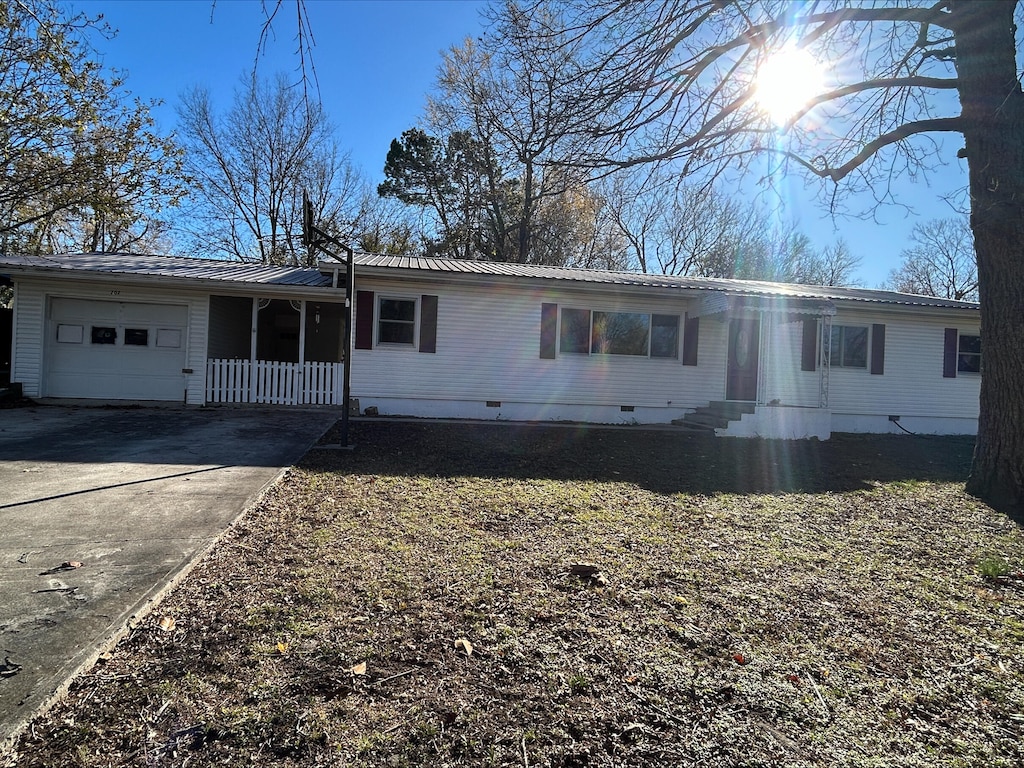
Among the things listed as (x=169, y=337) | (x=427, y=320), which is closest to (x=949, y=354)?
(x=427, y=320)

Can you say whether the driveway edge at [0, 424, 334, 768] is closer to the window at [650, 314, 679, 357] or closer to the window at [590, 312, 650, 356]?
the window at [590, 312, 650, 356]

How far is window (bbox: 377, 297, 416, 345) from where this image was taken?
10.7m

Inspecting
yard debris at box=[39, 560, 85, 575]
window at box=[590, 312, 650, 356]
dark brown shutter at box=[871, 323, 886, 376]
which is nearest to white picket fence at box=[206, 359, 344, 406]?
window at box=[590, 312, 650, 356]

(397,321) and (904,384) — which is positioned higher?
(397,321)

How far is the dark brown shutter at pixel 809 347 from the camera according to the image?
11.4 m

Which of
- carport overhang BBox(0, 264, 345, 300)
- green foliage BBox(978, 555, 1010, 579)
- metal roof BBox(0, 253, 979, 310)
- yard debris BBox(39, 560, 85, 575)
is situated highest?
metal roof BBox(0, 253, 979, 310)

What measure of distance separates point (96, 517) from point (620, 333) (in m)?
9.33

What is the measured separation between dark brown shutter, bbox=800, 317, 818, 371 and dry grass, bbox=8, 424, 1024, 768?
658 centimetres

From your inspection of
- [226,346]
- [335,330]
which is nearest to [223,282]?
[226,346]

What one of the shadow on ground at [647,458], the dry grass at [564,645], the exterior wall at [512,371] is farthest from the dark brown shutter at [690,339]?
the dry grass at [564,645]

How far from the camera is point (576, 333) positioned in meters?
11.1

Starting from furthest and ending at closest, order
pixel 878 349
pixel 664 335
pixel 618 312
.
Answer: pixel 878 349 → pixel 664 335 → pixel 618 312

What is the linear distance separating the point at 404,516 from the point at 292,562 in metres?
1.28

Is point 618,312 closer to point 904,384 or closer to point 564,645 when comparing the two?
point 904,384
